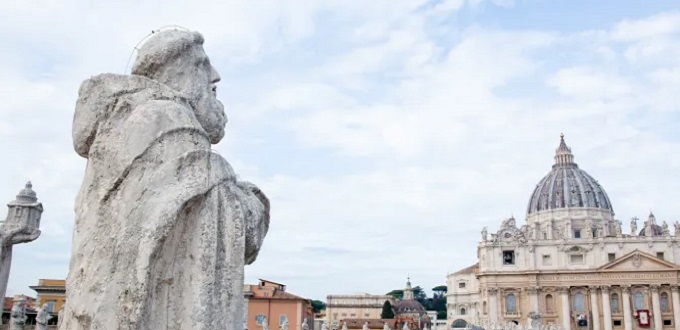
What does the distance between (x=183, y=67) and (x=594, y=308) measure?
196 ft

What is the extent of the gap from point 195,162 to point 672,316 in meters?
60.9

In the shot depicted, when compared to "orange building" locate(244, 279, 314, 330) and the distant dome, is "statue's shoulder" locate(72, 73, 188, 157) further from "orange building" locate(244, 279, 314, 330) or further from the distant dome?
the distant dome

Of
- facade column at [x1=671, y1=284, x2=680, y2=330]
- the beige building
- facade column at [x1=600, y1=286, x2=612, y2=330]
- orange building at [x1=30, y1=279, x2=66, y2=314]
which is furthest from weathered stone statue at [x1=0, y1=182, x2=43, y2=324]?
the beige building

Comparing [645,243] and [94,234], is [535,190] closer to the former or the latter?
[645,243]

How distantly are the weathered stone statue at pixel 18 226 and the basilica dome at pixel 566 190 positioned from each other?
67483mm

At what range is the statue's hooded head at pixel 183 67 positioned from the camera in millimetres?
3172

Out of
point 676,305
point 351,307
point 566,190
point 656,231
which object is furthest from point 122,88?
point 566,190

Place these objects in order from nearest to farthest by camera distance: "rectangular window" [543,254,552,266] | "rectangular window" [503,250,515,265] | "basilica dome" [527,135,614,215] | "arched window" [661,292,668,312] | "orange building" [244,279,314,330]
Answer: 1. "orange building" [244,279,314,330]
2. "arched window" [661,292,668,312]
3. "rectangular window" [543,254,552,266]
4. "rectangular window" [503,250,515,265]
5. "basilica dome" [527,135,614,215]

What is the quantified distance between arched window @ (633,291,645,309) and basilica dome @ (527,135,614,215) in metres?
14.0

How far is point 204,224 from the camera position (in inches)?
108

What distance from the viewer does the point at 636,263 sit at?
57.2 meters

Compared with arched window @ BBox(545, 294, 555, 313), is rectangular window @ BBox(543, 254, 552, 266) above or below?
above

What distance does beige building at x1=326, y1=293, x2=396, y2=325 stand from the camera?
68625 millimetres

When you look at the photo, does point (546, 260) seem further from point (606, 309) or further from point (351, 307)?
point (351, 307)
